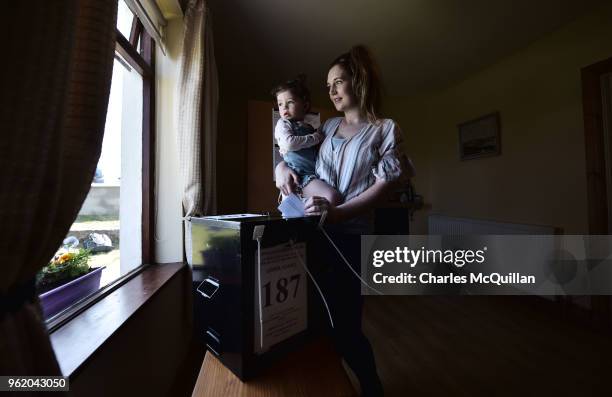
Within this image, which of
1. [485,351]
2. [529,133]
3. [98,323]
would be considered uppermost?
[529,133]

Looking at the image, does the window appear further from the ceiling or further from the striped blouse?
the ceiling

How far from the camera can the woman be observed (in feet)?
2.38

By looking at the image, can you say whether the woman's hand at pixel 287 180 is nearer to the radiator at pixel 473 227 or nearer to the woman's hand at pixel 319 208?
the woman's hand at pixel 319 208

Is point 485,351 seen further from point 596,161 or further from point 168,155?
point 168,155

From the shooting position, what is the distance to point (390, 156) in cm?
76

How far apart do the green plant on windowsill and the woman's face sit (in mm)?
1027

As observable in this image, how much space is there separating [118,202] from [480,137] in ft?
12.4

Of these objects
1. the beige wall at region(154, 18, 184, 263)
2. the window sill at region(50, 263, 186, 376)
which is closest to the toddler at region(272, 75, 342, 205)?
the window sill at region(50, 263, 186, 376)

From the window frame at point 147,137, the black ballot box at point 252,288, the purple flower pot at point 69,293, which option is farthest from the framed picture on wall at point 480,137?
the purple flower pot at point 69,293

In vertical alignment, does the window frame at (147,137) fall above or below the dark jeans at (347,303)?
above

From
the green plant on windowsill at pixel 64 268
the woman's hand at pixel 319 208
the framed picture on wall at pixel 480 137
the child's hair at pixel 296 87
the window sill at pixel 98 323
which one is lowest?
the window sill at pixel 98 323

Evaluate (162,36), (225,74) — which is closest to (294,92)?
(162,36)

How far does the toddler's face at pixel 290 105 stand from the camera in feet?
3.18

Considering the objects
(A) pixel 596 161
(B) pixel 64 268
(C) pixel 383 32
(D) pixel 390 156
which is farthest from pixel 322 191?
(A) pixel 596 161
